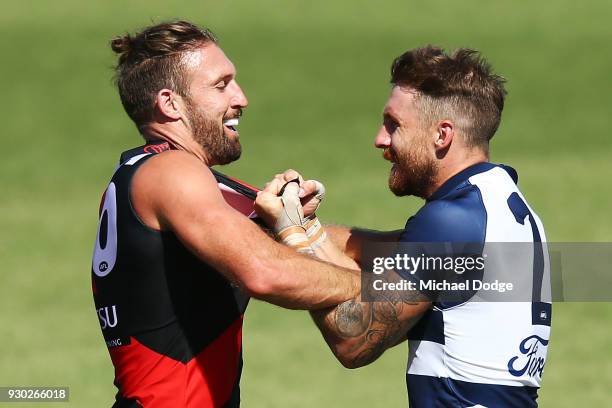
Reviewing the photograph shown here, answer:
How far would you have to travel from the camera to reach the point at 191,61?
6.27m

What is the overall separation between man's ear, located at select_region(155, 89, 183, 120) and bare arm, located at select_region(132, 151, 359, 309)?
0.59 meters

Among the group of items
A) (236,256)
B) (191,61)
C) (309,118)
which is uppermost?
(309,118)

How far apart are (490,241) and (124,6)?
77.7 feet

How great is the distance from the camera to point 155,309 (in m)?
5.81

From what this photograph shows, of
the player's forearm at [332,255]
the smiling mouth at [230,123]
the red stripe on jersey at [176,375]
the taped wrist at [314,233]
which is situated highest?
the smiling mouth at [230,123]

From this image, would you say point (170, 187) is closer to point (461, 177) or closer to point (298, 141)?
point (461, 177)

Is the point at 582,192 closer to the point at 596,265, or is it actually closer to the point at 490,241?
the point at 596,265

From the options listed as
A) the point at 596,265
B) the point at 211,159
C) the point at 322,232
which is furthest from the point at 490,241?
the point at 596,265

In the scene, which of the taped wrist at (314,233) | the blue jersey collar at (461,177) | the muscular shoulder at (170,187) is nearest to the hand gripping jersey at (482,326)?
the blue jersey collar at (461,177)

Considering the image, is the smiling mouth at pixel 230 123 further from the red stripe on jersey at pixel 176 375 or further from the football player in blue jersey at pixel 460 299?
the red stripe on jersey at pixel 176 375

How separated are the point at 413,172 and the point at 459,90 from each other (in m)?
0.53

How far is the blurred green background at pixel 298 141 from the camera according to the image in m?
12.7

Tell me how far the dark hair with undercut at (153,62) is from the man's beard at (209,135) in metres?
0.13

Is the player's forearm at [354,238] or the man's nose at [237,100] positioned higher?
the man's nose at [237,100]
